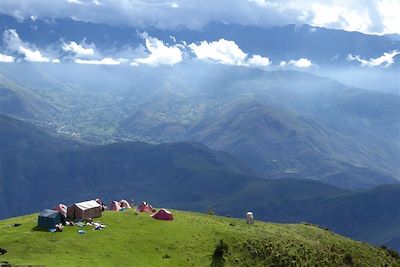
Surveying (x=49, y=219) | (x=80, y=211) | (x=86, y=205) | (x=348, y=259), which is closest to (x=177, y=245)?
(x=80, y=211)

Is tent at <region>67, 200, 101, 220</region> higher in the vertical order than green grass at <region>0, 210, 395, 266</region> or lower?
higher

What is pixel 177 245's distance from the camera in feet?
313

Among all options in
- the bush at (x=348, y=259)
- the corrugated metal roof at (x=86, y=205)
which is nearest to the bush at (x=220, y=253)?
the corrugated metal roof at (x=86, y=205)

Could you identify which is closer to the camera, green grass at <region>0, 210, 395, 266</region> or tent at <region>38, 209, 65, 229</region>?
green grass at <region>0, 210, 395, 266</region>

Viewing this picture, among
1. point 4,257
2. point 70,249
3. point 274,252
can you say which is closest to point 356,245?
point 274,252

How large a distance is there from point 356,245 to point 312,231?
9.83 m

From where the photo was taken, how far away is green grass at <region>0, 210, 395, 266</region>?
83625 mm

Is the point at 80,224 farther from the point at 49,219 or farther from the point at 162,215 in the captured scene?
the point at 162,215

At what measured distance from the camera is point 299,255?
100 metres

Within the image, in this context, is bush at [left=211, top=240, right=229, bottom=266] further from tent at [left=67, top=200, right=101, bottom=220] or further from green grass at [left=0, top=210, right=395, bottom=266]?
tent at [left=67, top=200, right=101, bottom=220]

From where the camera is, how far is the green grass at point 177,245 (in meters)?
83.6

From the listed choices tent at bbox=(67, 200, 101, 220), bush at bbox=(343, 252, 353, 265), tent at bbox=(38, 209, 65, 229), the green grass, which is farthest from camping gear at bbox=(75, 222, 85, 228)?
bush at bbox=(343, 252, 353, 265)

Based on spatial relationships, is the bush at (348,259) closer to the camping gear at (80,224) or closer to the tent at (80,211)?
the tent at (80,211)

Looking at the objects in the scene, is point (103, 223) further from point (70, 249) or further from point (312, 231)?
point (312, 231)
